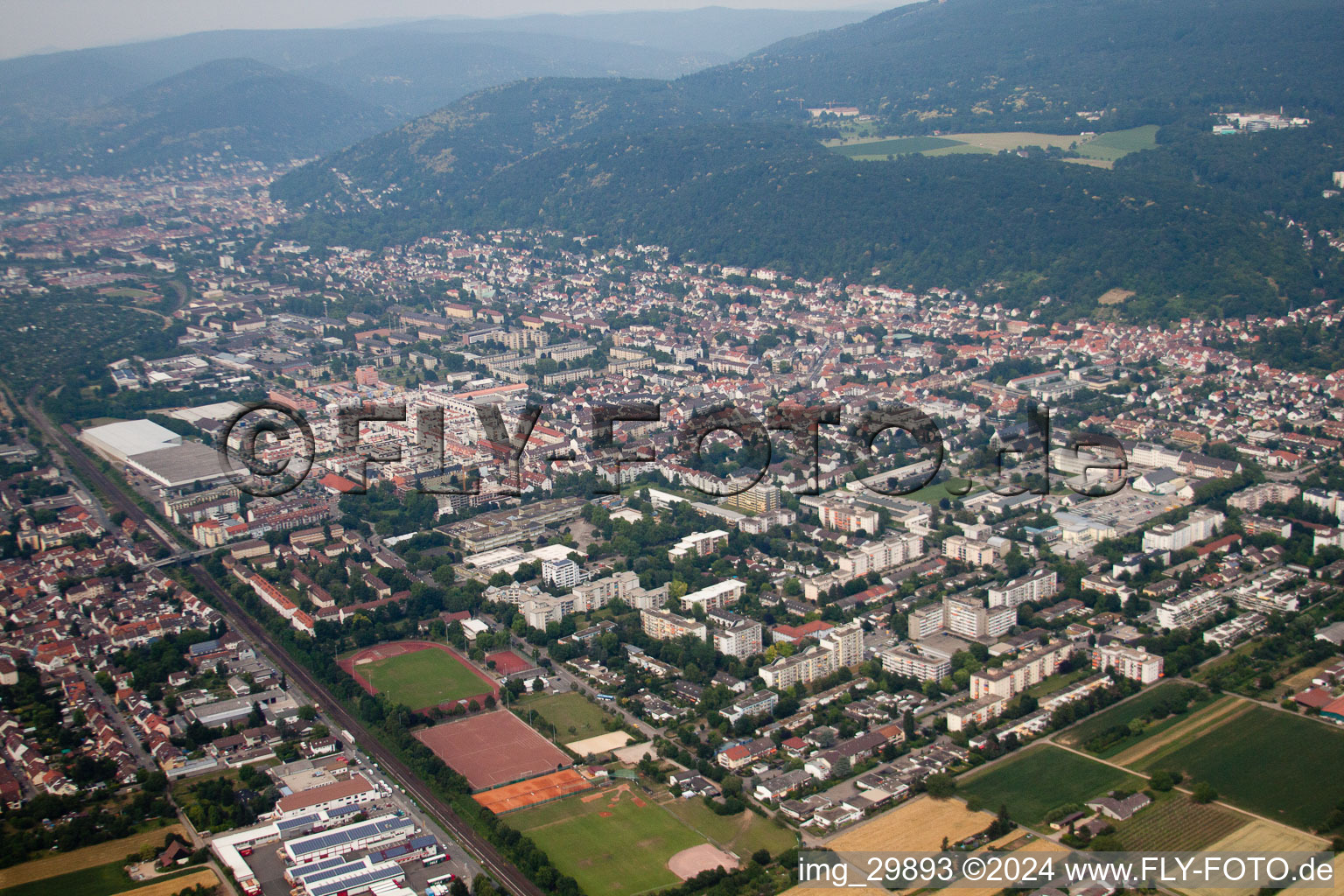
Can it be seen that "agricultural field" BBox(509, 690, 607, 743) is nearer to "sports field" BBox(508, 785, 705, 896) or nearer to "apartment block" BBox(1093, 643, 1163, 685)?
"sports field" BBox(508, 785, 705, 896)

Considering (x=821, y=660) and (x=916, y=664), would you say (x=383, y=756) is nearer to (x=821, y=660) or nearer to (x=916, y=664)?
(x=821, y=660)

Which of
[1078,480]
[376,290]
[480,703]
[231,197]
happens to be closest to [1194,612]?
[1078,480]

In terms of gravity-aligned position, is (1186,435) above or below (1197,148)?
below

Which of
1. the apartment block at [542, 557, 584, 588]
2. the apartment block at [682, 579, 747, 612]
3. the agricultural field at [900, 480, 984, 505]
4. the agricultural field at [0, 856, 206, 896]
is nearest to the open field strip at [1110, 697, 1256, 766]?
the apartment block at [682, 579, 747, 612]

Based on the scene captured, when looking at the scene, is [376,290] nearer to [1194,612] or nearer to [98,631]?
[98,631]

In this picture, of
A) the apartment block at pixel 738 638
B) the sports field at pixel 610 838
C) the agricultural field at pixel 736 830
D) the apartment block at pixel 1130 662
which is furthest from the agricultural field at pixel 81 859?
the apartment block at pixel 1130 662

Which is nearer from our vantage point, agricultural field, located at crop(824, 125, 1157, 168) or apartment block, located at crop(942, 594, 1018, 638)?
apartment block, located at crop(942, 594, 1018, 638)
